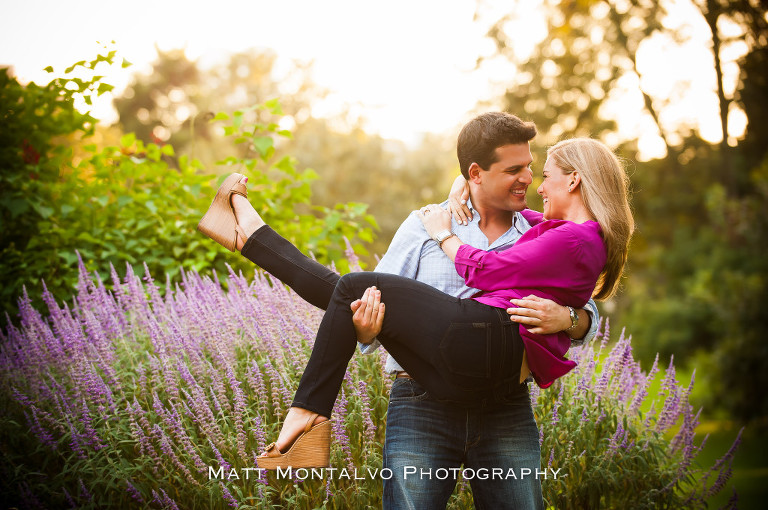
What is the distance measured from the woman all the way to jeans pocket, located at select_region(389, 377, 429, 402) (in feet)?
0.27

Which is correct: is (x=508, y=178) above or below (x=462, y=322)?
above

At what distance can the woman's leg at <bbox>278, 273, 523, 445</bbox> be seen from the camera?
7.16 feet

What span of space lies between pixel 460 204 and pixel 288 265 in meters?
0.76

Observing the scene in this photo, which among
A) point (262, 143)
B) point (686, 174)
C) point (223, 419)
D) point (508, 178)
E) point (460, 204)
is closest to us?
point (508, 178)

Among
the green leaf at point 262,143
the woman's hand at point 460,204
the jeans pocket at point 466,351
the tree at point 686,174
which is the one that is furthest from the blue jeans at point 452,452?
the tree at point 686,174

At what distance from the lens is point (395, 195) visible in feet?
63.8

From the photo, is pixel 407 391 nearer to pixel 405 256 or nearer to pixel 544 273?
pixel 405 256

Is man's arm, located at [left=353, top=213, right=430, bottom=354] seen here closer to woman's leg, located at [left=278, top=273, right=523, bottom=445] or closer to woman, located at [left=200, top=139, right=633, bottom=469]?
woman, located at [left=200, top=139, right=633, bottom=469]

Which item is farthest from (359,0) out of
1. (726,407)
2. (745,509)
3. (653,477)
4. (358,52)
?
(653,477)

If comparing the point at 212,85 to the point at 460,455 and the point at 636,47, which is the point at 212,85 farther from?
the point at 460,455

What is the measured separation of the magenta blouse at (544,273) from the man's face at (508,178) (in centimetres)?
30

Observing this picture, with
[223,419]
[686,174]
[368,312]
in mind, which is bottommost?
[686,174]

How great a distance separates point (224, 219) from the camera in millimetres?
2697

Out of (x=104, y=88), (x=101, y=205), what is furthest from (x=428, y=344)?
(x=104, y=88)
